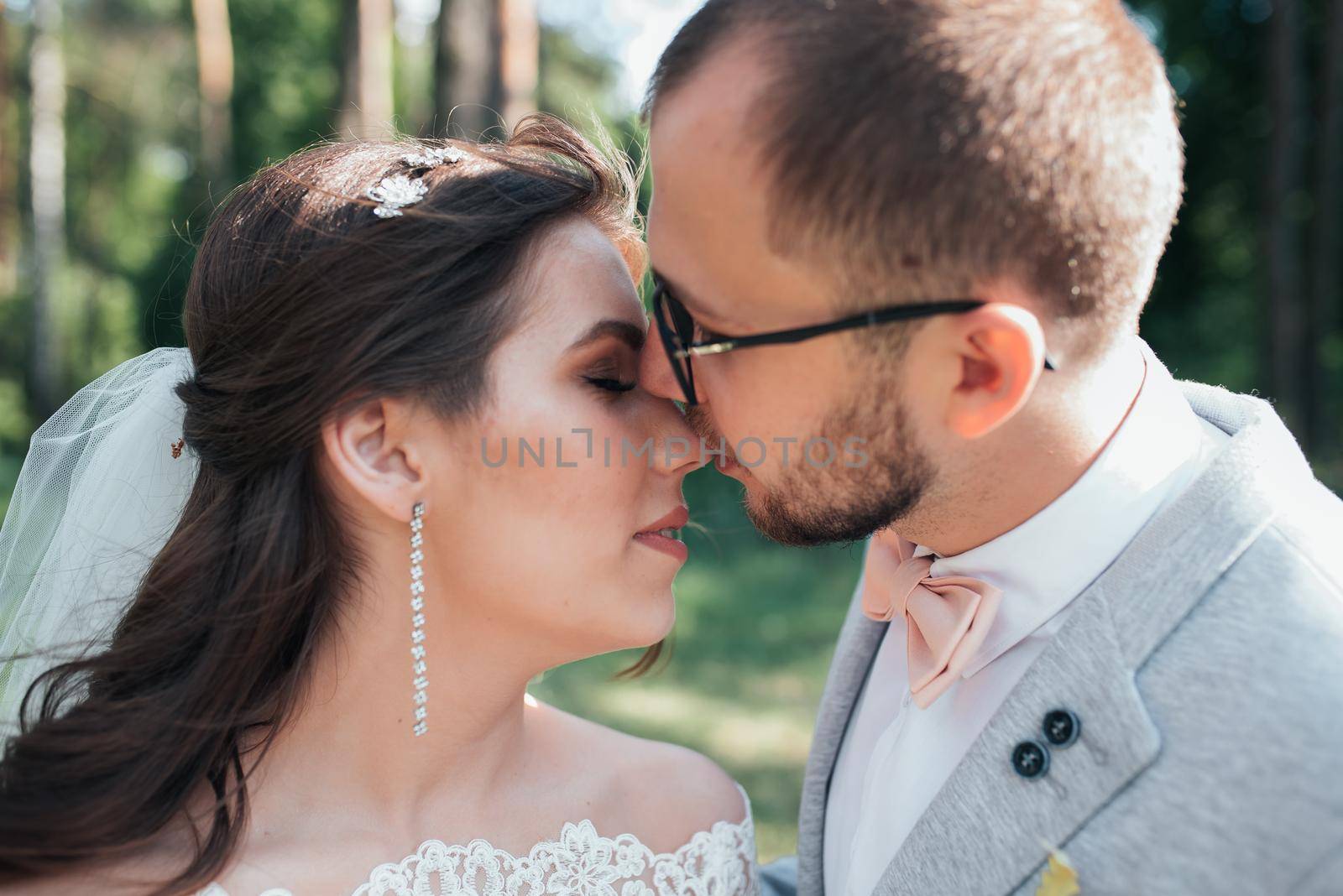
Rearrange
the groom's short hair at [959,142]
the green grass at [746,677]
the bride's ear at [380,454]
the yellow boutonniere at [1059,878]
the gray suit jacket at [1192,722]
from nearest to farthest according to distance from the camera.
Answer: the gray suit jacket at [1192,722] < the yellow boutonniere at [1059,878] < the groom's short hair at [959,142] < the bride's ear at [380,454] < the green grass at [746,677]

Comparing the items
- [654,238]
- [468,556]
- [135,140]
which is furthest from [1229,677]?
[135,140]

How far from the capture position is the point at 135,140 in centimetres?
2681

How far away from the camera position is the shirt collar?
2.12 metres

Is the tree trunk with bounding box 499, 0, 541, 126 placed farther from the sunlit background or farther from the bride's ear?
the bride's ear

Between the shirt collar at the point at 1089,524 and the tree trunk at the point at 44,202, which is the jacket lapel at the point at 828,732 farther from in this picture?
the tree trunk at the point at 44,202

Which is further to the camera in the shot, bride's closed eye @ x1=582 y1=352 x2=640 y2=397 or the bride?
bride's closed eye @ x1=582 y1=352 x2=640 y2=397

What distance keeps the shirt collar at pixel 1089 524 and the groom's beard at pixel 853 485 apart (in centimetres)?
23

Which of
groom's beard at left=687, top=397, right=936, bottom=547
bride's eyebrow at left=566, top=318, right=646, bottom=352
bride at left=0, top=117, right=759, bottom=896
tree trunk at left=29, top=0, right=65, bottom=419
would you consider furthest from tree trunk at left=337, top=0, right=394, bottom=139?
tree trunk at left=29, top=0, right=65, bottom=419

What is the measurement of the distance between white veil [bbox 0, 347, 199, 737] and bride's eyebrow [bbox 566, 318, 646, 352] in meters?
1.03

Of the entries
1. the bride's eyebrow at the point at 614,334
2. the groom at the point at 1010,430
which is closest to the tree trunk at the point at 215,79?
the bride's eyebrow at the point at 614,334

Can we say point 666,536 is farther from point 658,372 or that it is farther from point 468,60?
point 468,60

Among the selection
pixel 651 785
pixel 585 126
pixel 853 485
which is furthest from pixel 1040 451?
pixel 585 126

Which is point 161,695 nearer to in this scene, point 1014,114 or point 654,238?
point 654,238

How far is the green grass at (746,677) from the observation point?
19.7 ft
